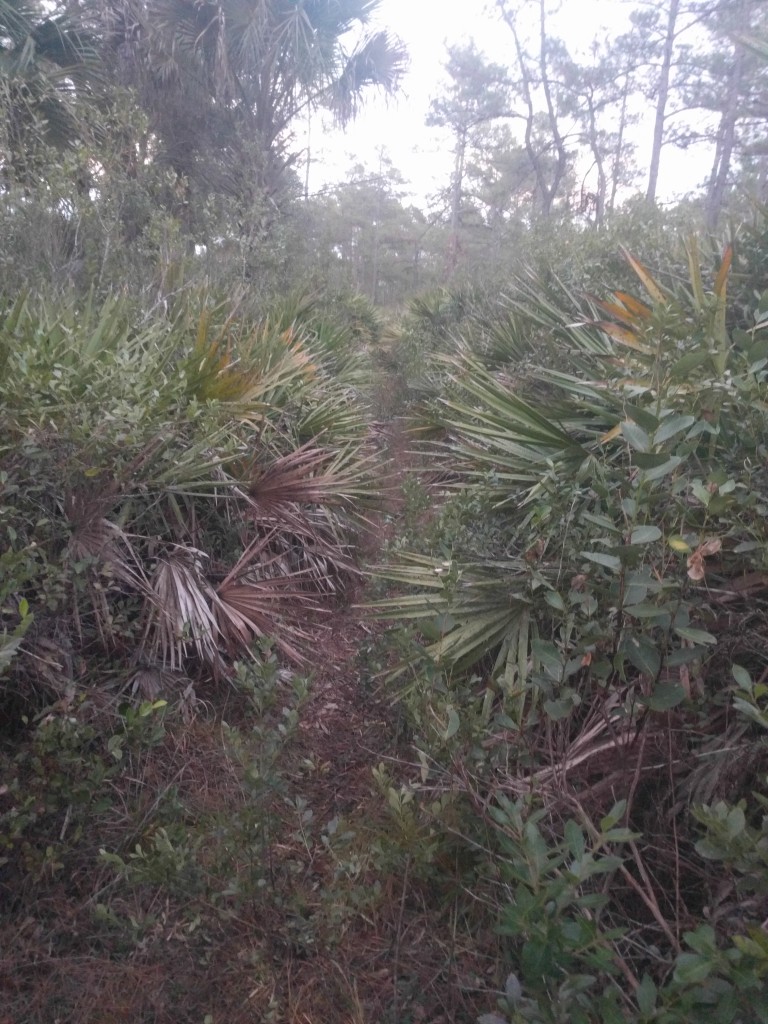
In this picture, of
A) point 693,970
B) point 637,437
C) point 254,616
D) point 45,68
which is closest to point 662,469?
point 637,437

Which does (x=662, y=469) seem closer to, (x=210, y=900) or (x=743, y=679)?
(x=743, y=679)

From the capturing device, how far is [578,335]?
387cm

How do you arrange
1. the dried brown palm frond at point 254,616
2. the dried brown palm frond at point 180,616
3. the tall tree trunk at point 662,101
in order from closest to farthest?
the dried brown palm frond at point 180,616 → the dried brown palm frond at point 254,616 → the tall tree trunk at point 662,101

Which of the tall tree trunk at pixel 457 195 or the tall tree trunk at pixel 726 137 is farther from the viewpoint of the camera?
the tall tree trunk at pixel 457 195

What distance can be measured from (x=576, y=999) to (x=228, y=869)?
118 centimetres

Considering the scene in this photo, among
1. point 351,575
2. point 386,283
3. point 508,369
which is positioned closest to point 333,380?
point 508,369

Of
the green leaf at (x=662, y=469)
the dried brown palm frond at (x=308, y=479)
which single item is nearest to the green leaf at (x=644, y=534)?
the green leaf at (x=662, y=469)

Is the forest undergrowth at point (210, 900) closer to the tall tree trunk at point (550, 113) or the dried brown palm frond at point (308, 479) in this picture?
the dried brown palm frond at point (308, 479)

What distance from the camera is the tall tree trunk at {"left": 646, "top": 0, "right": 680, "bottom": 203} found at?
14.0m

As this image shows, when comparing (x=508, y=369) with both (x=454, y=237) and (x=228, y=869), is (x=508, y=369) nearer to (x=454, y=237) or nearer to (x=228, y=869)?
(x=228, y=869)

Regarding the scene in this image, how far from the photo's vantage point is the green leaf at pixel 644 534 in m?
1.70

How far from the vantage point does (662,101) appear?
577 inches

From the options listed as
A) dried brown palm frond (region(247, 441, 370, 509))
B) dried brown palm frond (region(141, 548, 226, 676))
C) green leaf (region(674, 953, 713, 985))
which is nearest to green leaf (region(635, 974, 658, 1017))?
green leaf (region(674, 953, 713, 985))

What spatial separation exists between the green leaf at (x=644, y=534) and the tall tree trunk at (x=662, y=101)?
14277 millimetres
